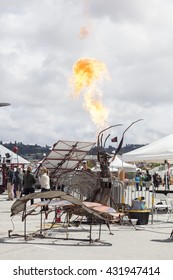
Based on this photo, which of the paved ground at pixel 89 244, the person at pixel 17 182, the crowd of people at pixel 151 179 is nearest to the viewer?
the paved ground at pixel 89 244

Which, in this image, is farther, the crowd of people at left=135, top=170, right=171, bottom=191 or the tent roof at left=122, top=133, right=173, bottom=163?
the crowd of people at left=135, top=170, right=171, bottom=191

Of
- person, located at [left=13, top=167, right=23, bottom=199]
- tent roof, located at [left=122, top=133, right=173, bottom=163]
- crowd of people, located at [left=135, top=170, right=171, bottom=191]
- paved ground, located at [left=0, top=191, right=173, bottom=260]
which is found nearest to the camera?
paved ground, located at [left=0, top=191, right=173, bottom=260]

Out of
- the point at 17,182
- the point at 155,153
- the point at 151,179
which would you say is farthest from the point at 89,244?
the point at 151,179

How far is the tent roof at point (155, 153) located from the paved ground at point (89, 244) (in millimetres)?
3326

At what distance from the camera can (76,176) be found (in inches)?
655

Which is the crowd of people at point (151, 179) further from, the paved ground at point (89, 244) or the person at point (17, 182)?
the paved ground at point (89, 244)

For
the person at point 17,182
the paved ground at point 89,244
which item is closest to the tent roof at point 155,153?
the paved ground at point 89,244

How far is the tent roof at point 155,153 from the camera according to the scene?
18422 mm

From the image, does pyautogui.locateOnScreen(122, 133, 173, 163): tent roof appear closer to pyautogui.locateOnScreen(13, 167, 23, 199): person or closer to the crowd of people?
the crowd of people

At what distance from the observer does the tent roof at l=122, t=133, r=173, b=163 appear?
1842 cm

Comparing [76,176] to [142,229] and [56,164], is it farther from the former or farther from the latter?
[56,164]

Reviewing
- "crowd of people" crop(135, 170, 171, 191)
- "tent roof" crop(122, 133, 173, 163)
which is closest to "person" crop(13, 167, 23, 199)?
"crowd of people" crop(135, 170, 171, 191)

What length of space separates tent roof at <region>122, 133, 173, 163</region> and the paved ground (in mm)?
3326
